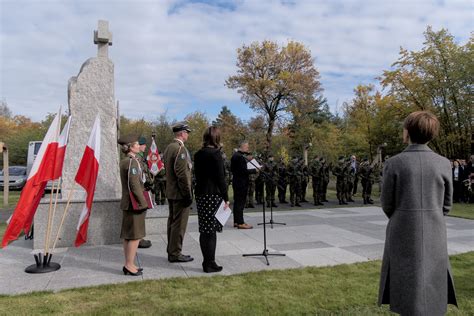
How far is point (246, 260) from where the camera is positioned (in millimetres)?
5797

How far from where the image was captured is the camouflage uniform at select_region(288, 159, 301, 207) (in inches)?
549

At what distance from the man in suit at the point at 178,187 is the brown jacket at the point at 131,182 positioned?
1.74 ft

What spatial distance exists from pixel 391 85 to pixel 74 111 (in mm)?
19610

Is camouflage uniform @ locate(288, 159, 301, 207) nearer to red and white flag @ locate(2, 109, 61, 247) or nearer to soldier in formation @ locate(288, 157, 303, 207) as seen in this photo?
soldier in formation @ locate(288, 157, 303, 207)

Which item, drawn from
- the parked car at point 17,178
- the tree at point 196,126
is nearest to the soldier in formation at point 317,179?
the parked car at point 17,178

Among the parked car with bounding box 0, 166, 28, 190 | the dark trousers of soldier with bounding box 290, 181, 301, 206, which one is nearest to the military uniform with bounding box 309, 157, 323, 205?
the dark trousers of soldier with bounding box 290, 181, 301, 206

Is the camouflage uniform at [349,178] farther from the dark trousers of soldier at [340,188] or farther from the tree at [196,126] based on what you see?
the tree at [196,126]

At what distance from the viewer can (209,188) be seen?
506 cm

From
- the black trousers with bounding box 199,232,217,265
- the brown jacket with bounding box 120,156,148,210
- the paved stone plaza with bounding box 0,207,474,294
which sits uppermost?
the brown jacket with bounding box 120,156,148,210

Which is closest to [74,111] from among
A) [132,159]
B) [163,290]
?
[132,159]

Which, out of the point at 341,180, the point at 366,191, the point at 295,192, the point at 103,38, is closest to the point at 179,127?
the point at 103,38

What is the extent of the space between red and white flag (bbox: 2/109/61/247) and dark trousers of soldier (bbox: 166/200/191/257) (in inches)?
70.9

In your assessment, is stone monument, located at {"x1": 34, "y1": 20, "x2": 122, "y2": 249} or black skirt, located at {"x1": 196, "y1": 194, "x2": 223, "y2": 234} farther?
stone monument, located at {"x1": 34, "y1": 20, "x2": 122, "y2": 249}

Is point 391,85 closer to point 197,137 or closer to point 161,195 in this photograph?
point 161,195
